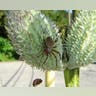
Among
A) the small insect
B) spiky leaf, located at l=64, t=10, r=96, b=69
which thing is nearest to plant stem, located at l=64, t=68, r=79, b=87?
spiky leaf, located at l=64, t=10, r=96, b=69

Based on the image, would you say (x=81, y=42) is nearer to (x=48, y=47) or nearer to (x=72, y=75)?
(x=72, y=75)

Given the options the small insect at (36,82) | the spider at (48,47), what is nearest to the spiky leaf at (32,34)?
the spider at (48,47)

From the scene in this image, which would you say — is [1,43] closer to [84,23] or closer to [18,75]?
[18,75]

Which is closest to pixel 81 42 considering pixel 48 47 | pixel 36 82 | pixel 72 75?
pixel 72 75

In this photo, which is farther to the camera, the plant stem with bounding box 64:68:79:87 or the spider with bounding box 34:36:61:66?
the spider with bounding box 34:36:61:66

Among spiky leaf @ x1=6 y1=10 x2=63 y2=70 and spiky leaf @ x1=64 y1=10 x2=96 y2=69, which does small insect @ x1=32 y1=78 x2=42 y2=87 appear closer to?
spiky leaf @ x1=6 y1=10 x2=63 y2=70

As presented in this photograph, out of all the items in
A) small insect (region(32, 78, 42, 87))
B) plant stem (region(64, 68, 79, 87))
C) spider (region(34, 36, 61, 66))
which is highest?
Result: spider (region(34, 36, 61, 66))

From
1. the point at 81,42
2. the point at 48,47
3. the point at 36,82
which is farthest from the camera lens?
the point at 36,82

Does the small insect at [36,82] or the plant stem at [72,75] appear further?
the small insect at [36,82]

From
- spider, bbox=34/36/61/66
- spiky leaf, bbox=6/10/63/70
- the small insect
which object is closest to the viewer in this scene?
spiky leaf, bbox=6/10/63/70

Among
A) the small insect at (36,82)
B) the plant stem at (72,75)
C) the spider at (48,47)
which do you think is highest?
the spider at (48,47)

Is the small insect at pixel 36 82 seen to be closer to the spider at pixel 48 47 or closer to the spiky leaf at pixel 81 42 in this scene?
the spider at pixel 48 47

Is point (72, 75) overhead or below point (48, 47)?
below
